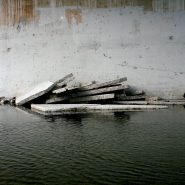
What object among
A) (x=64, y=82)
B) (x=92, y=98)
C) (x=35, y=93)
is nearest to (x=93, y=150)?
(x=92, y=98)

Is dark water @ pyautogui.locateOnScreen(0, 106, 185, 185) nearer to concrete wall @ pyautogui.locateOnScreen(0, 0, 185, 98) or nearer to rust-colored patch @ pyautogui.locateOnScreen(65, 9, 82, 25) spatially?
concrete wall @ pyautogui.locateOnScreen(0, 0, 185, 98)

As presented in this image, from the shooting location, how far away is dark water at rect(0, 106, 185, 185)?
448 centimetres

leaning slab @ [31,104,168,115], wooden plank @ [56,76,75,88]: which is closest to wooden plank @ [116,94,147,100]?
leaning slab @ [31,104,168,115]

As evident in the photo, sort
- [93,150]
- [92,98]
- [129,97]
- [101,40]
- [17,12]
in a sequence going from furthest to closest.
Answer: [17,12], [101,40], [129,97], [92,98], [93,150]

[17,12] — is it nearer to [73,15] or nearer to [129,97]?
[73,15]

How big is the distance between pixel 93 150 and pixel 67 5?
7.78 metres

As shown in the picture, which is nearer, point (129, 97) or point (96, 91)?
point (96, 91)

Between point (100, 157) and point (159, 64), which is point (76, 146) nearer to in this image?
point (100, 157)

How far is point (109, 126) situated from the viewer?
7.64 m

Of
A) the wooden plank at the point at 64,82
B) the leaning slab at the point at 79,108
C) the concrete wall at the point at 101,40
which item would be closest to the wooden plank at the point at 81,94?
the wooden plank at the point at 64,82

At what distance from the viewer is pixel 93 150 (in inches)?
224

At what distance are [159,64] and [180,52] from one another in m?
0.70

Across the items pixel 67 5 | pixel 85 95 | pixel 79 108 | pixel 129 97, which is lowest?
pixel 79 108

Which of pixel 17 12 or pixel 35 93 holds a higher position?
pixel 17 12
